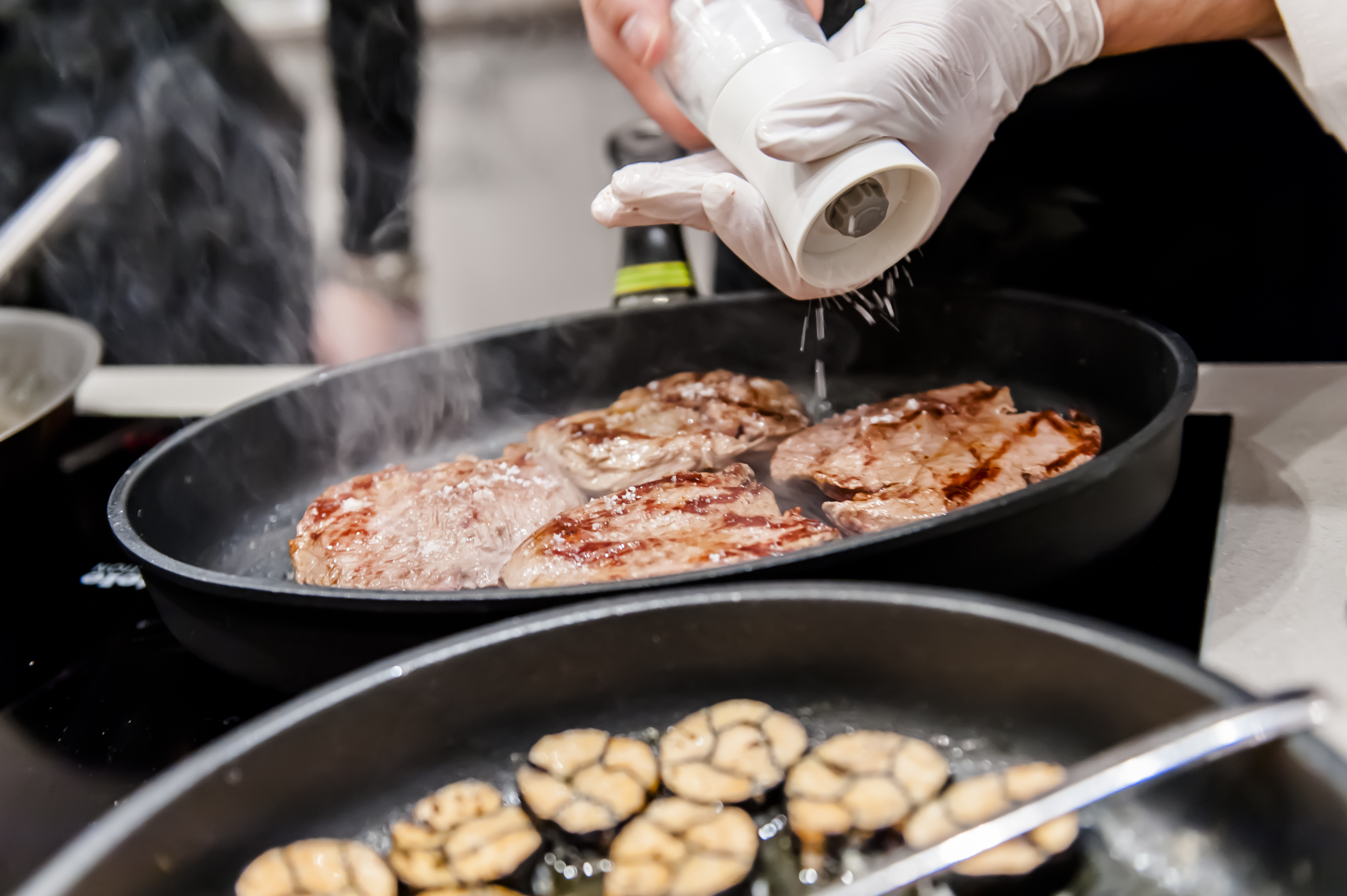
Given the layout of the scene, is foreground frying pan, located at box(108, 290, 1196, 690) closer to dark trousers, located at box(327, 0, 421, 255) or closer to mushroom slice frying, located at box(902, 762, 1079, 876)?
mushroom slice frying, located at box(902, 762, 1079, 876)

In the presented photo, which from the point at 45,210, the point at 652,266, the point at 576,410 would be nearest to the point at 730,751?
the point at 576,410

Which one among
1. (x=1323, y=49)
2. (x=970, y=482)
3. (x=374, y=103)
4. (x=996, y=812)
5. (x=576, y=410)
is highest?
(x=1323, y=49)

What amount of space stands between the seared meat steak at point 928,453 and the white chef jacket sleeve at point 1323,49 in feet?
1.99

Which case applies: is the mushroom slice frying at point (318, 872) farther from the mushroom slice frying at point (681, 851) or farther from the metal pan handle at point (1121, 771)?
the metal pan handle at point (1121, 771)

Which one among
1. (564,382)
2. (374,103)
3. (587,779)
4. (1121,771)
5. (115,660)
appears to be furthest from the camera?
(374,103)

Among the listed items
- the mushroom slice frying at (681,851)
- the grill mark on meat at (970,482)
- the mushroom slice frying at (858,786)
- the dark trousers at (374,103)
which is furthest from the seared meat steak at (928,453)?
the dark trousers at (374,103)

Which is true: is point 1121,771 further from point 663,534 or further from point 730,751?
point 663,534

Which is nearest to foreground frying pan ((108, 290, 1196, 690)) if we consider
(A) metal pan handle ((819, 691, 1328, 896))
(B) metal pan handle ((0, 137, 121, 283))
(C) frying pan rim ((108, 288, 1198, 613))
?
(C) frying pan rim ((108, 288, 1198, 613))

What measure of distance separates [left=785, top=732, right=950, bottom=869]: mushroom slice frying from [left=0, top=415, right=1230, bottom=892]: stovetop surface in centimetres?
28

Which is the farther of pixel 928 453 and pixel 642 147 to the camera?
pixel 642 147

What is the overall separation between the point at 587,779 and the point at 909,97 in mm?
908

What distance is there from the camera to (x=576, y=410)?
5.64ft

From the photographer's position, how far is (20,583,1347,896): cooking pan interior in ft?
2.13

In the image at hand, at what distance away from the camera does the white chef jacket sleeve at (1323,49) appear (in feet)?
4.19
